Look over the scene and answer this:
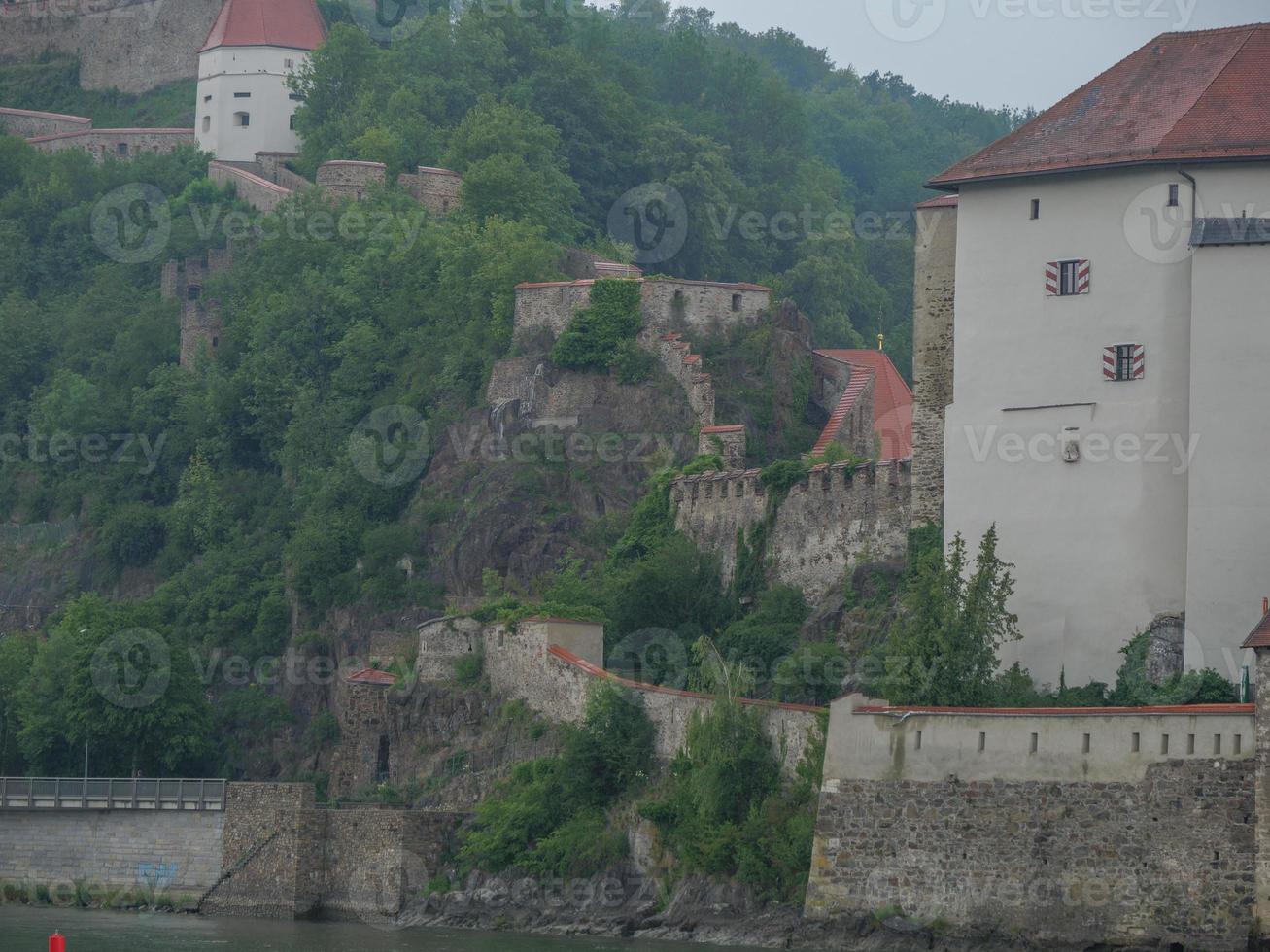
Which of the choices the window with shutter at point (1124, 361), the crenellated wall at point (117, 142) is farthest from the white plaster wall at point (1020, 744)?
the crenellated wall at point (117, 142)

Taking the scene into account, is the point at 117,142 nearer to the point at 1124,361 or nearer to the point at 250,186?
the point at 250,186

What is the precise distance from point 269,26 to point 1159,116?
5561 centimetres

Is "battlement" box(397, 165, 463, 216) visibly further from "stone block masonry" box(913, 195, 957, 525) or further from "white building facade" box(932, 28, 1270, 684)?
"white building facade" box(932, 28, 1270, 684)

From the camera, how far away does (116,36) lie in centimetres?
13012

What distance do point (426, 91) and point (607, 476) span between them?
3105cm

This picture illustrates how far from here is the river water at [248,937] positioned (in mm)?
61094

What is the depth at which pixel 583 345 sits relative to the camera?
278ft

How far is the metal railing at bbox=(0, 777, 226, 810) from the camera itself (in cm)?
7350

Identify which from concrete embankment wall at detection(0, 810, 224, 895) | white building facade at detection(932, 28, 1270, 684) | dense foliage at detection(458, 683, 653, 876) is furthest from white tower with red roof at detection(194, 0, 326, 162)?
white building facade at detection(932, 28, 1270, 684)

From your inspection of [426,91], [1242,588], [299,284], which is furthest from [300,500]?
[1242,588]

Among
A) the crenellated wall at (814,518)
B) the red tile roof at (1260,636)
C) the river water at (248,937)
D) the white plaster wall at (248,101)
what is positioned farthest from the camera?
the white plaster wall at (248,101)

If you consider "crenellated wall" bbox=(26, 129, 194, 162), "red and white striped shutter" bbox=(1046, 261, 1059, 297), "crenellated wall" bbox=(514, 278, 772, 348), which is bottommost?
"red and white striped shutter" bbox=(1046, 261, 1059, 297)

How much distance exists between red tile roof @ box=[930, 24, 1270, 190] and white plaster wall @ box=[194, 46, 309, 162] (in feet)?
159

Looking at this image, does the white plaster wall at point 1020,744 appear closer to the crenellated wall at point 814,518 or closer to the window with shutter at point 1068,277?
the window with shutter at point 1068,277
